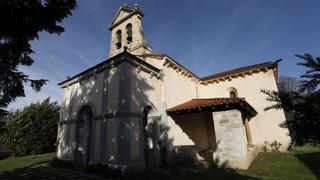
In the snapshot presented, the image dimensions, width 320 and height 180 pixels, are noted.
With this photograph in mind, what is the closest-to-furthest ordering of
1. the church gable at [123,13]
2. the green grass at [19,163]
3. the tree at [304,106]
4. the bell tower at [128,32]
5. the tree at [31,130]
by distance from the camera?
the tree at [304,106] < the green grass at [19,163] < the bell tower at [128,32] < the church gable at [123,13] < the tree at [31,130]

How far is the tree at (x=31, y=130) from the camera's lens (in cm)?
1664

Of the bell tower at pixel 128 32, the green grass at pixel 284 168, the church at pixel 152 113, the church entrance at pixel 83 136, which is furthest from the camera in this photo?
the bell tower at pixel 128 32

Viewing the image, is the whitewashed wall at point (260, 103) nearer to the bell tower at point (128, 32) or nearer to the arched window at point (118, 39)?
the bell tower at point (128, 32)

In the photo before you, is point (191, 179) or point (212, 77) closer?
point (191, 179)

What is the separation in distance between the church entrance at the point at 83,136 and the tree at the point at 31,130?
8146mm

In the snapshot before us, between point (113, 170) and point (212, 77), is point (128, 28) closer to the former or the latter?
point (212, 77)

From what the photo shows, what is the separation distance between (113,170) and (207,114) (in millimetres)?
8113

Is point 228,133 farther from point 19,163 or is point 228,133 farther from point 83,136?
point 19,163

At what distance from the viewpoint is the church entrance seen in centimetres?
1050

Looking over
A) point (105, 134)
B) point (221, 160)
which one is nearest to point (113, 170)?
point (105, 134)

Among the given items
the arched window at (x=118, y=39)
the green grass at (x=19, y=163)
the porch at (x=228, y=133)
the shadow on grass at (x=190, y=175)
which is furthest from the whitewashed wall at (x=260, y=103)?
the green grass at (x=19, y=163)

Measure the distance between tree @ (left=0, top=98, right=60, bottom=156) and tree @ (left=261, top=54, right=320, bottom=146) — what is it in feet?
64.5

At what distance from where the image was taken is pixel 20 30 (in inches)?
243

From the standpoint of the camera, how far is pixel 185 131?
12602 mm
